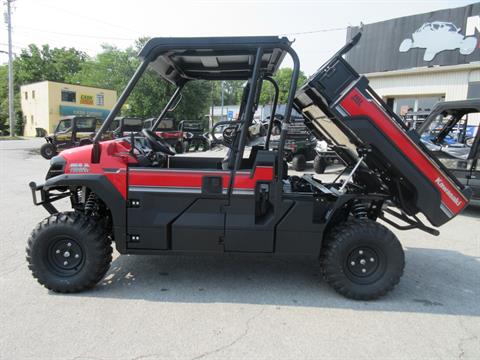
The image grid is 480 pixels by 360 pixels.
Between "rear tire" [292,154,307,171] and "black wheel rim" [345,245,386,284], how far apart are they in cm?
980

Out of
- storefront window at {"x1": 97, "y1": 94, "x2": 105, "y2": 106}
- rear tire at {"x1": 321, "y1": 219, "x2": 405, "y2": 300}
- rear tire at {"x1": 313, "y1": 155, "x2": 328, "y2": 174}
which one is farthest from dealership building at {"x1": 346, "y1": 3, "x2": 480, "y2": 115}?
storefront window at {"x1": 97, "y1": 94, "x2": 105, "y2": 106}

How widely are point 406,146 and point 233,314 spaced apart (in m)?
2.19

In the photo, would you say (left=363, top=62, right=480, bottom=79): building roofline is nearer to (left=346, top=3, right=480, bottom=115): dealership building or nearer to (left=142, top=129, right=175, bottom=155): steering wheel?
(left=346, top=3, right=480, bottom=115): dealership building

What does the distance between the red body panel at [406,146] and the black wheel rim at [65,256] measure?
286 cm

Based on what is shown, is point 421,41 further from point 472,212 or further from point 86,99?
point 86,99

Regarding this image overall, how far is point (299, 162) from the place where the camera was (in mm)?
13375

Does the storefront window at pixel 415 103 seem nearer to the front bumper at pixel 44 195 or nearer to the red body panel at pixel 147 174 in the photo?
the red body panel at pixel 147 174

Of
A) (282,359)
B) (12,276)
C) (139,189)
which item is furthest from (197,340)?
(12,276)

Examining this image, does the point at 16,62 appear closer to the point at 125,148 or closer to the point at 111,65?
the point at 111,65

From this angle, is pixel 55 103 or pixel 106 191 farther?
pixel 55 103

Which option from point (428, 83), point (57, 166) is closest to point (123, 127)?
point (57, 166)

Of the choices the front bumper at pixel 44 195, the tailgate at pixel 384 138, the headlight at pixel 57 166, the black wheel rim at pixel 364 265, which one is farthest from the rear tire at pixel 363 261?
the front bumper at pixel 44 195

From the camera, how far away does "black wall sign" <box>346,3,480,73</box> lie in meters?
17.1

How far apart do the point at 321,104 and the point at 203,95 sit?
1451 cm
